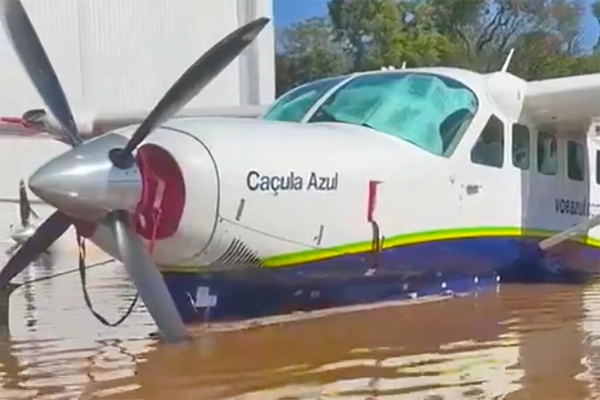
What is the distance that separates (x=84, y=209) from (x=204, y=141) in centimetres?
104

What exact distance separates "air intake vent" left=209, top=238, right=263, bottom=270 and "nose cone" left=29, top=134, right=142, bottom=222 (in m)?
0.98

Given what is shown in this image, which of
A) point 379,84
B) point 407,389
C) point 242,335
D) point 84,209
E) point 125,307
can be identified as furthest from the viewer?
point 125,307

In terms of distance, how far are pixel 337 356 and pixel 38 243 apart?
240 centimetres

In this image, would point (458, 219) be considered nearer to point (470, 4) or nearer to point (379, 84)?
point (379, 84)

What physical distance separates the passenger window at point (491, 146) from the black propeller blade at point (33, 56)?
3.92 meters

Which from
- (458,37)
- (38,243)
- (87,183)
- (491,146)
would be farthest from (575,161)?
(458,37)

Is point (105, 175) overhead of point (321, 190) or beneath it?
overhead

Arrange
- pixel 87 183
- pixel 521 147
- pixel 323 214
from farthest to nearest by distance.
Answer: pixel 521 147
pixel 323 214
pixel 87 183

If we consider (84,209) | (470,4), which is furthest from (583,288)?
(470,4)

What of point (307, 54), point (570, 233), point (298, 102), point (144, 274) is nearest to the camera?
point (144, 274)

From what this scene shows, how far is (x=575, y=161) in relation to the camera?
12.6m

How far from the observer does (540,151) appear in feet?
38.9

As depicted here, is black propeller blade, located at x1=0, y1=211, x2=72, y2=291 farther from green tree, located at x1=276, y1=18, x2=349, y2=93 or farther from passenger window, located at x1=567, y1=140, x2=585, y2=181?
green tree, located at x1=276, y1=18, x2=349, y2=93

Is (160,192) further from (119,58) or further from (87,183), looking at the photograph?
Result: (119,58)
